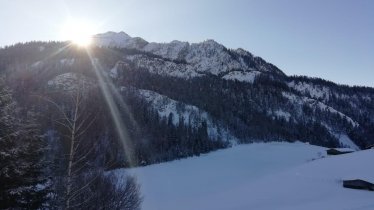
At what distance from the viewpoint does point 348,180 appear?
2100 inches

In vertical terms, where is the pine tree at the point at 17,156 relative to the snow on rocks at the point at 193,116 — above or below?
below

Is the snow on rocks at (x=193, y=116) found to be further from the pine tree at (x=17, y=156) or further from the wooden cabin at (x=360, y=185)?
the pine tree at (x=17, y=156)

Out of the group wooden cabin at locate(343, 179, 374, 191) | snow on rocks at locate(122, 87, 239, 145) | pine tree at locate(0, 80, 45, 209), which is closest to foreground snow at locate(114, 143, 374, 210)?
wooden cabin at locate(343, 179, 374, 191)

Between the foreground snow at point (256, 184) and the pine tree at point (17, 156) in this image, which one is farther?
the foreground snow at point (256, 184)

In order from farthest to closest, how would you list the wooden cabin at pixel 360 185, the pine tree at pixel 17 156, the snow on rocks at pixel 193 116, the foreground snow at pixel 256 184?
the snow on rocks at pixel 193 116 → the wooden cabin at pixel 360 185 → the foreground snow at pixel 256 184 → the pine tree at pixel 17 156

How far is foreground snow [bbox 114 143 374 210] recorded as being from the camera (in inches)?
1913

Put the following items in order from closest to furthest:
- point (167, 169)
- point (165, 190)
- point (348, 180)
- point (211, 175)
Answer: point (348, 180) → point (165, 190) → point (211, 175) → point (167, 169)

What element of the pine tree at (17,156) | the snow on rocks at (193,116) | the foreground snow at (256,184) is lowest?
the foreground snow at (256,184)

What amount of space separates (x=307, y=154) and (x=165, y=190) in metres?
68.5

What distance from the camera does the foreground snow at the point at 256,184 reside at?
48.6 metres

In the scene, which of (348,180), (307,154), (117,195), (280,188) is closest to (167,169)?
(307,154)

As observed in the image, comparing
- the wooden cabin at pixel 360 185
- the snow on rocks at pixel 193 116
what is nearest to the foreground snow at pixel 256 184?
the wooden cabin at pixel 360 185

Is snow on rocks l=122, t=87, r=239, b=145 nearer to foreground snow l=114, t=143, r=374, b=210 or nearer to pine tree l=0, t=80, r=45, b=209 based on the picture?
foreground snow l=114, t=143, r=374, b=210

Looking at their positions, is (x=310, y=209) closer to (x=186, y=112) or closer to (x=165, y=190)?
(x=165, y=190)
